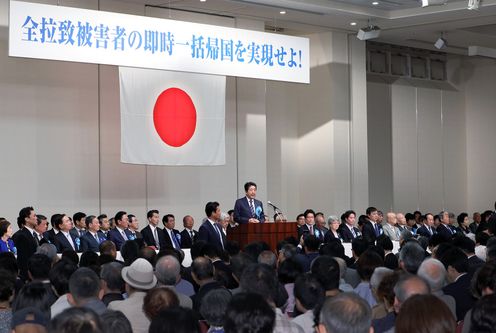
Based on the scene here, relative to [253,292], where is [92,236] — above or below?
below

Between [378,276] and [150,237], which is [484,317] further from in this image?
[150,237]

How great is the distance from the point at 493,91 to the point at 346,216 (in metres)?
7.22

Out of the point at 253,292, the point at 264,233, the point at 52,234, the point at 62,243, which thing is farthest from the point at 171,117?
the point at 253,292

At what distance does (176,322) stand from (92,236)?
7959mm

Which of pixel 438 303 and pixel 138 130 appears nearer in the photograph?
pixel 438 303

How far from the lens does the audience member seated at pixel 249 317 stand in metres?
2.82

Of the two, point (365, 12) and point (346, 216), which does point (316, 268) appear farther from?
point (365, 12)

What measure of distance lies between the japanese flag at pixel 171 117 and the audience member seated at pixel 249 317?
8.74 m

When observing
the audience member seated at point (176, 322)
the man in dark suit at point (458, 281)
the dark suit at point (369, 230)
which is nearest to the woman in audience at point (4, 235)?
the man in dark suit at point (458, 281)

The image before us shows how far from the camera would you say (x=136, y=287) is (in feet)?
15.5

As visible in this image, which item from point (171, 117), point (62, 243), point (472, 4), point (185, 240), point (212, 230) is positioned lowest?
point (185, 240)

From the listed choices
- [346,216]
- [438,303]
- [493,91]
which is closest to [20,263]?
[346,216]

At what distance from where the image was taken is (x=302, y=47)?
12641 mm

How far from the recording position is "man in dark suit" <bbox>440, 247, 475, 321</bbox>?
502 centimetres
